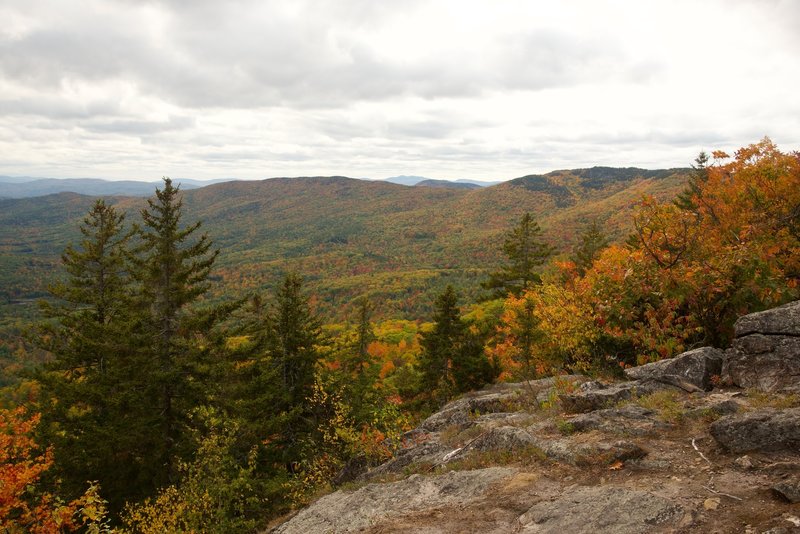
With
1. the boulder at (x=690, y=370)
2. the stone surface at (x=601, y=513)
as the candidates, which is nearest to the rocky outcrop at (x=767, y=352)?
the boulder at (x=690, y=370)

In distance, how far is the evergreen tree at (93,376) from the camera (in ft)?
59.6

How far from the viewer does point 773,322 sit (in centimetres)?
1007

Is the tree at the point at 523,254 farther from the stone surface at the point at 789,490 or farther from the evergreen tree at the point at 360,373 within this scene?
the stone surface at the point at 789,490

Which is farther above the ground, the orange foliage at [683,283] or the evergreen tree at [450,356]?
the orange foliage at [683,283]

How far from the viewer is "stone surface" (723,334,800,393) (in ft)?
30.7

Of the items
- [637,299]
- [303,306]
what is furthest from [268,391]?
[637,299]

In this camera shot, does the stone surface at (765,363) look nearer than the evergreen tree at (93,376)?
Yes

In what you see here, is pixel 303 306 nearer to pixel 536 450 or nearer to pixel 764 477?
pixel 536 450

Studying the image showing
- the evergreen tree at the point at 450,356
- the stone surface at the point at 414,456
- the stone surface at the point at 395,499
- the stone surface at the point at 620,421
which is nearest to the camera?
the stone surface at the point at 395,499

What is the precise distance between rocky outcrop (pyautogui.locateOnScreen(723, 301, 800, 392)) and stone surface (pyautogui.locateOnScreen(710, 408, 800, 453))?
2.54 meters

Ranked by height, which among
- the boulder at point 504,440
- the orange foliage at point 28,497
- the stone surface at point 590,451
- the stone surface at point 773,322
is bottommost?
the orange foliage at point 28,497

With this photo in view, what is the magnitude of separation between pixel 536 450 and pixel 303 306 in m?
16.6

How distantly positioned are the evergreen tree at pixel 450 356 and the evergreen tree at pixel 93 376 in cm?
1806

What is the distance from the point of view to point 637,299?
13.9m
